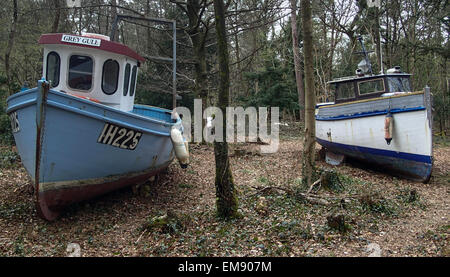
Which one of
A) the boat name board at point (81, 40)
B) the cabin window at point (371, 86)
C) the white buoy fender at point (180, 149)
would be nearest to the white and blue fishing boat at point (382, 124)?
the cabin window at point (371, 86)

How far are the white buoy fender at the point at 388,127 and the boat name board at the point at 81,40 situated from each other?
764cm

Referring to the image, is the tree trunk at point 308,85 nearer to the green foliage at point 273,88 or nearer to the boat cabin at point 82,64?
the boat cabin at point 82,64

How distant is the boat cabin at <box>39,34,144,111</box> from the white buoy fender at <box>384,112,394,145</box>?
23.4 feet

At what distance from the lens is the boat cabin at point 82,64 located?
6641 millimetres

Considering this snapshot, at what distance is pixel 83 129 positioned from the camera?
216 inches

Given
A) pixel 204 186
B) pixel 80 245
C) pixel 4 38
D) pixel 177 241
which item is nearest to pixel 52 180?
pixel 80 245

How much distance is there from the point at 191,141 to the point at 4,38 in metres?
11.4

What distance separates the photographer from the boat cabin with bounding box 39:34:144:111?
6.64 meters

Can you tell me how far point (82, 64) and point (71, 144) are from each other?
2.16m

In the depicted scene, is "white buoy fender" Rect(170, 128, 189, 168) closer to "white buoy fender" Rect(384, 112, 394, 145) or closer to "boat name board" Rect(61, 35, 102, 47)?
"boat name board" Rect(61, 35, 102, 47)

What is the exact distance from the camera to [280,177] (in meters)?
9.18

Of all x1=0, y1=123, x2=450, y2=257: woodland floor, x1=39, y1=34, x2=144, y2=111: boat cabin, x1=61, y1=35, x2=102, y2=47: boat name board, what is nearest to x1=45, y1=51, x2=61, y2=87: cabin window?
x1=39, y1=34, x2=144, y2=111: boat cabin

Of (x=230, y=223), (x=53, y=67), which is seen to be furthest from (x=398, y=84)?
(x=53, y=67)
